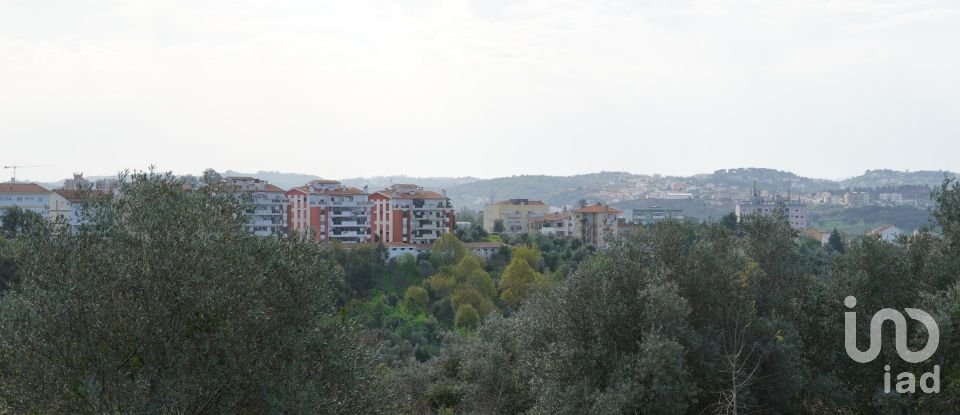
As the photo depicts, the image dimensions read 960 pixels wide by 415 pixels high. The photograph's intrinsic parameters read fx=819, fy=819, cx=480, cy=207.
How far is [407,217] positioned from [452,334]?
40.6 metres

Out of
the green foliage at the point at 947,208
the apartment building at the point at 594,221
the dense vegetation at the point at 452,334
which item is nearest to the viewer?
the dense vegetation at the point at 452,334

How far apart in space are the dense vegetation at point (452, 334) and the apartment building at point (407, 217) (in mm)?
36455

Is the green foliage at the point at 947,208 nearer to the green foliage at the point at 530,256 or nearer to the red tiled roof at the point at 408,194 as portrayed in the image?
the green foliage at the point at 530,256

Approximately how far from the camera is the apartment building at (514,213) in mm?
99312

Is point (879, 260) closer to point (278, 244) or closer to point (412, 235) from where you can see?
point (278, 244)

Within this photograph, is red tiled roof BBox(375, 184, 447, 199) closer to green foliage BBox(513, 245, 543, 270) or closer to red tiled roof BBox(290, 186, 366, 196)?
red tiled roof BBox(290, 186, 366, 196)

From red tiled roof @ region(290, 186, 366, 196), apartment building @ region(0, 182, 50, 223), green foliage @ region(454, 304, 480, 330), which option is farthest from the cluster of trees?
apartment building @ region(0, 182, 50, 223)

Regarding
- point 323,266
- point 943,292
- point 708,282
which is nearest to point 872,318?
point 943,292

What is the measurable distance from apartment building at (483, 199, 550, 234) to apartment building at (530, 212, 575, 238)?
676 cm

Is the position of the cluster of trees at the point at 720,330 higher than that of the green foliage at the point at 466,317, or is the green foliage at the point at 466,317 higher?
the cluster of trees at the point at 720,330

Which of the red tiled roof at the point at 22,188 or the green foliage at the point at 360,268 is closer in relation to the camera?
the green foliage at the point at 360,268

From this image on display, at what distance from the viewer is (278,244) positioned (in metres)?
11.5

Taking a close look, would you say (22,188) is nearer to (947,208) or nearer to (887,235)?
(947,208)

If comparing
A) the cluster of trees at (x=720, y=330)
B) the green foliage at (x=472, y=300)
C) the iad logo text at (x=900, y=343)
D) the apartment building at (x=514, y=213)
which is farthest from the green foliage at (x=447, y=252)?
the iad logo text at (x=900, y=343)
